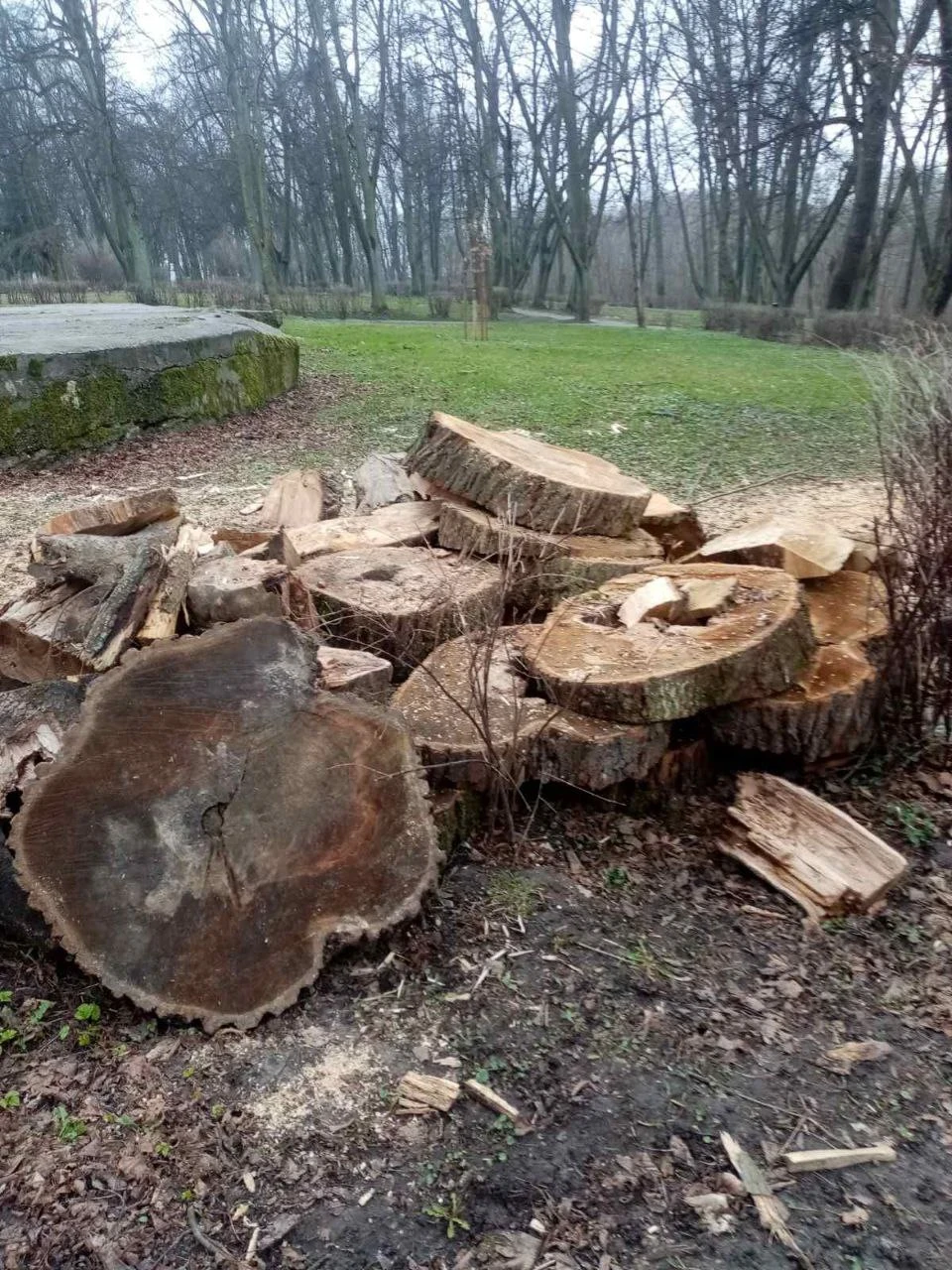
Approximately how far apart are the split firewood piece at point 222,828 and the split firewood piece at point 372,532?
139 centimetres

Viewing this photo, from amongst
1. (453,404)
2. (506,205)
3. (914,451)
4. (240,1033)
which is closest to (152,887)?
(240,1033)

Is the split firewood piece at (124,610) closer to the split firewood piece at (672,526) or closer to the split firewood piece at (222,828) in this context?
the split firewood piece at (222,828)

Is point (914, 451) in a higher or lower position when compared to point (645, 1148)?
higher

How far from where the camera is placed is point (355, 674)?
2.66 metres

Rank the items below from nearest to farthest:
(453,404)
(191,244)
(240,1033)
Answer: (240,1033), (453,404), (191,244)

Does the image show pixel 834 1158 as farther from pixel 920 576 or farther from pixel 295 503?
pixel 295 503

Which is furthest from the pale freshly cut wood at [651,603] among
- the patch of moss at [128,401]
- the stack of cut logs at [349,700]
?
the patch of moss at [128,401]

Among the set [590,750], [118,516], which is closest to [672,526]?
[590,750]

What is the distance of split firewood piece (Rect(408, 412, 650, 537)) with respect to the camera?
146 inches

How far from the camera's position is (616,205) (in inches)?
1651

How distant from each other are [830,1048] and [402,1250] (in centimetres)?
99

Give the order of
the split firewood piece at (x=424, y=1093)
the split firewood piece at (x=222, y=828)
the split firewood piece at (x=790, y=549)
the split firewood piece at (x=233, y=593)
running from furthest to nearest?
the split firewood piece at (x=790, y=549) → the split firewood piece at (x=233, y=593) → the split firewood piece at (x=222, y=828) → the split firewood piece at (x=424, y=1093)

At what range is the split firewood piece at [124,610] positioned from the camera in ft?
8.93

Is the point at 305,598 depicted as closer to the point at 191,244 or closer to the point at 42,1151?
the point at 42,1151
